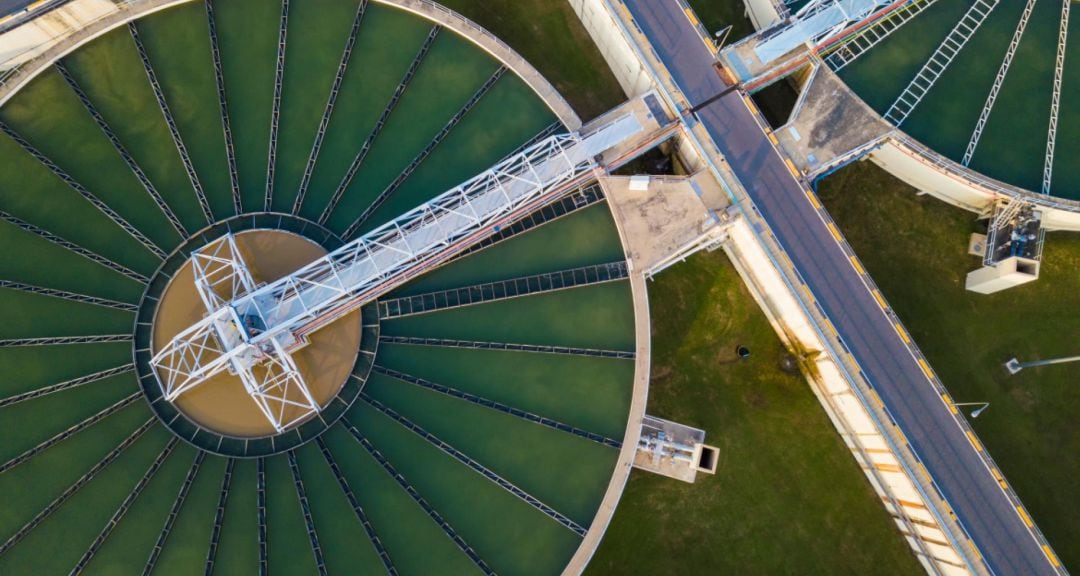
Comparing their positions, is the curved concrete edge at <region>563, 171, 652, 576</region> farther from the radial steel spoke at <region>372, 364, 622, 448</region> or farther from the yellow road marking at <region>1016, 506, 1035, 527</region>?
the yellow road marking at <region>1016, 506, 1035, 527</region>

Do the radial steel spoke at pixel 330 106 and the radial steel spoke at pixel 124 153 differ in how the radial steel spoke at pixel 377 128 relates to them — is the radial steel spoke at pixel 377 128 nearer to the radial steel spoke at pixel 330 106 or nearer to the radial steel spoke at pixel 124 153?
the radial steel spoke at pixel 330 106

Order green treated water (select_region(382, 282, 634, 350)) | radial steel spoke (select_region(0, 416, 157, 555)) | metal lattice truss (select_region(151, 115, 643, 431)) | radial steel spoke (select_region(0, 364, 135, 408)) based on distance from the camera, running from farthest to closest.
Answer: green treated water (select_region(382, 282, 634, 350))
radial steel spoke (select_region(0, 364, 135, 408))
radial steel spoke (select_region(0, 416, 157, 555))
metal lattice truss (select_region(151, 115, 643, 431))

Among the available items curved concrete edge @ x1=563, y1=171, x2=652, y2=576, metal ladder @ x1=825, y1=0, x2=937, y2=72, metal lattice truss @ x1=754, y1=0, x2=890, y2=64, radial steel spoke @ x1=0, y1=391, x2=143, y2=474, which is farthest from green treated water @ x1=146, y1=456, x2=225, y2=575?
metal ladder @ x1=825, y1=0, x2=937, y2=72

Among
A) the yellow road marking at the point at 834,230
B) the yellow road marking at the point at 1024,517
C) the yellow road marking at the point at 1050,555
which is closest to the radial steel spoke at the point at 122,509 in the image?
the yellow road marking at the point at 834,230

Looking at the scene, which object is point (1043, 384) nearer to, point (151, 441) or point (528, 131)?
point (528, 131)

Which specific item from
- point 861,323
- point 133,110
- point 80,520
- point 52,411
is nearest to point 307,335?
point 52,411

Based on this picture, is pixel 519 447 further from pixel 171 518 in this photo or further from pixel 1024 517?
pixel 1024 517
